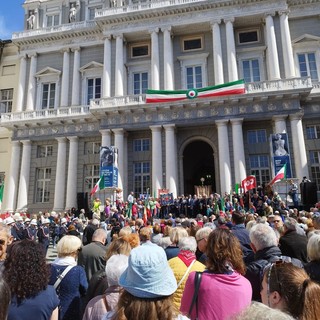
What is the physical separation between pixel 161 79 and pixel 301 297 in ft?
87.0

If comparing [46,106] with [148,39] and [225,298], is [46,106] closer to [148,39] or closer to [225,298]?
[148,39]

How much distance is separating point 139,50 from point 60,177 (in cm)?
1414

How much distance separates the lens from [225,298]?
2906 mm

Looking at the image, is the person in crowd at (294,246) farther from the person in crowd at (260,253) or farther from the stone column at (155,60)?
the stone column at (155,60)

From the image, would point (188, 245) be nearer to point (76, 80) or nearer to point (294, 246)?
point (294, 246)

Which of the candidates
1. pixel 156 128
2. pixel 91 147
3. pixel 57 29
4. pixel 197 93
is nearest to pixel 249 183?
pixel 197 93

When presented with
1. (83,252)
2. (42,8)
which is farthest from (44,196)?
(83,252)

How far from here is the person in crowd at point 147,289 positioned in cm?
198

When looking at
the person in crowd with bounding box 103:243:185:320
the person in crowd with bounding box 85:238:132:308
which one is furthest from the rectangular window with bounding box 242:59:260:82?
the person in crowd with bounding box 103:243:185:320

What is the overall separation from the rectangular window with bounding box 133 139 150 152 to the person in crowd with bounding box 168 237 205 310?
23.2m

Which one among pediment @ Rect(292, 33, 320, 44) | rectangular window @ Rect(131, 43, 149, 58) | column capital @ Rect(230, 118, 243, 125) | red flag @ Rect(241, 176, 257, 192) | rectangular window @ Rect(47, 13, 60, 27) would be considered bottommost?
red flag @ Rect(241, 176, 257, 192)

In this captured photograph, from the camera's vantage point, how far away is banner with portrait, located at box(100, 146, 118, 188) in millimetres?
23266

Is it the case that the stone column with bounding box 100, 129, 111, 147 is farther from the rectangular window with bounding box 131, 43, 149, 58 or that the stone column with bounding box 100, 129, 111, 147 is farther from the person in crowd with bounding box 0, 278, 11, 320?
the person in crowd with bounding box 0, 278, 11, 320

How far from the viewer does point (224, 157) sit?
23891 millimetres
